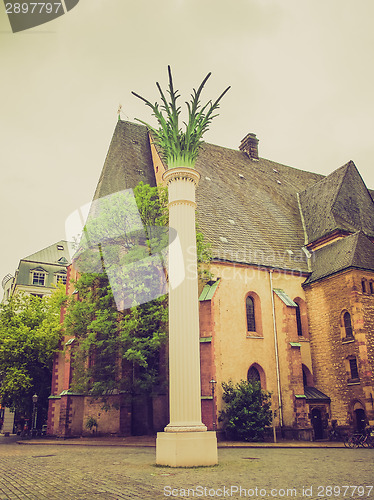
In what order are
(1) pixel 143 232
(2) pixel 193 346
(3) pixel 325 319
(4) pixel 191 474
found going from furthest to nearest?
(3) pixel 325 319 → (1) pixel 143 232 → (2) pixel 193 346 → (4) pixel 191 474

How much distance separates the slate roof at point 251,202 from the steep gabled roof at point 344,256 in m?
1.02

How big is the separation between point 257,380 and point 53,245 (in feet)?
96.8

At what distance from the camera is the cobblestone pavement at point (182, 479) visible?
789cm

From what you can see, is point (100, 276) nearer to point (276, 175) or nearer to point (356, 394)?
point (356, 394)

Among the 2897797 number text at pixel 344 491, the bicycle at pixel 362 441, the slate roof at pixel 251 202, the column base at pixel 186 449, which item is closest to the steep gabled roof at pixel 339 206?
the slate roof at pixel 251 202

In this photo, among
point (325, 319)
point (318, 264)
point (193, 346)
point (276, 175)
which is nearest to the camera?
point (193, 346)

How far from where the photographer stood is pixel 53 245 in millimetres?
47094

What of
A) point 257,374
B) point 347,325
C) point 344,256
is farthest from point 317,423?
point 344,256

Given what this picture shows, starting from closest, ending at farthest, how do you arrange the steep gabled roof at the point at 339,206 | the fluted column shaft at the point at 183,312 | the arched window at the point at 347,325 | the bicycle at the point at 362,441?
the fluted column shaft at the point at 183,312 → the bicycle at the point at 362,441 → the arched window at the point at 347,325 → the steep gabled roof at the point at 339,206

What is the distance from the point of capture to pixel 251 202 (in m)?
31.7

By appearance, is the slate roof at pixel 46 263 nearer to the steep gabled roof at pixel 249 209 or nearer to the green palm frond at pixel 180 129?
the steep gabled roof at pixel 249 209

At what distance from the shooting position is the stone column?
11.8 meters

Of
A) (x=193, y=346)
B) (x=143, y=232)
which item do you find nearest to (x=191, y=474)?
(x=193, y=346)

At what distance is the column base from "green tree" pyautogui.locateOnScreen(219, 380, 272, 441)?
9.60m
